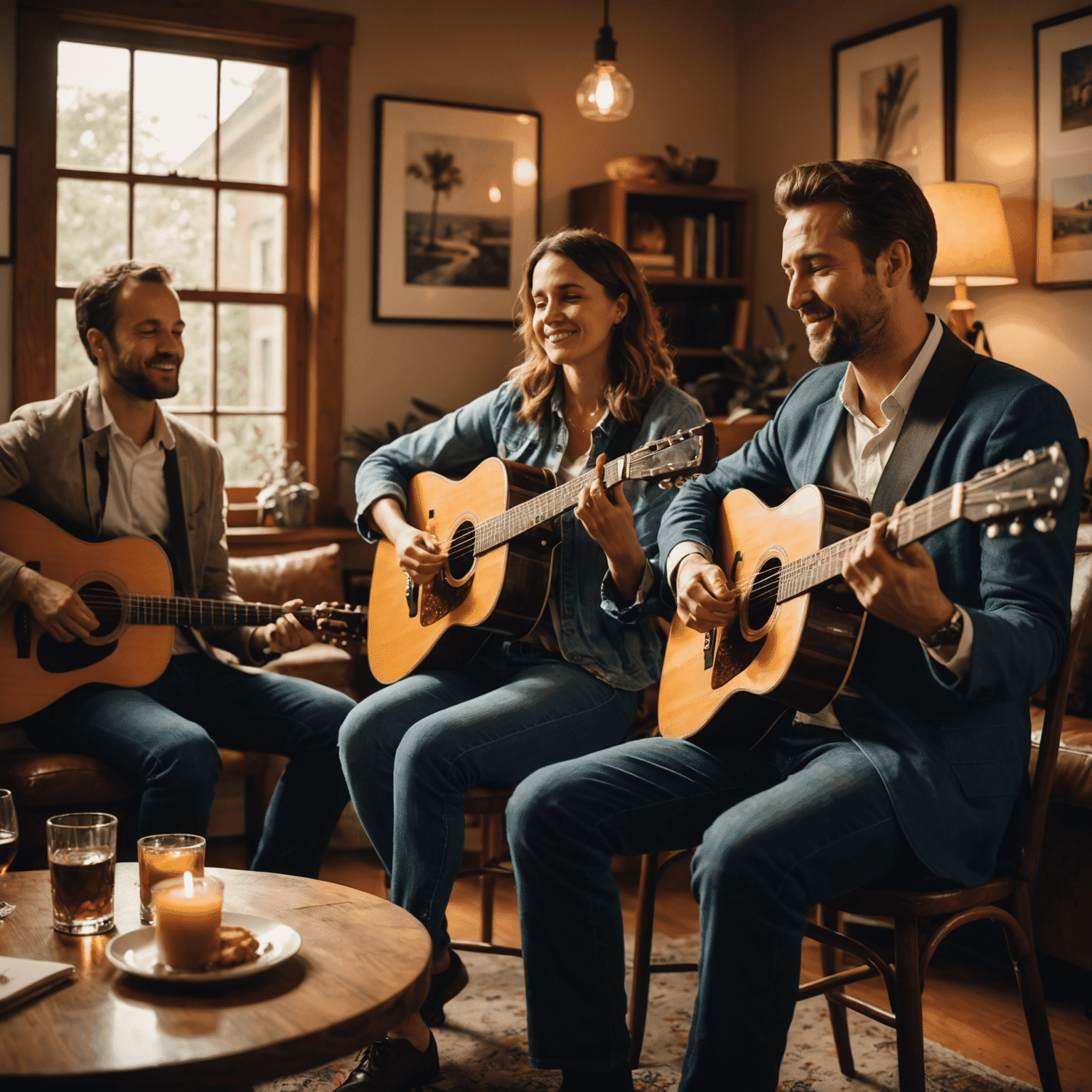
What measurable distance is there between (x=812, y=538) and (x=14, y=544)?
166 centimetres

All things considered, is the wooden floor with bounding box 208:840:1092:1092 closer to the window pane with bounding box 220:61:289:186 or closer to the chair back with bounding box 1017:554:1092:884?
the chair back with bounding box 1017:554:1092:884

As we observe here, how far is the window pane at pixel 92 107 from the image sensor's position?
3.78 meters

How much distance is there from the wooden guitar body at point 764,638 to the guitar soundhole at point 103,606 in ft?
3.85

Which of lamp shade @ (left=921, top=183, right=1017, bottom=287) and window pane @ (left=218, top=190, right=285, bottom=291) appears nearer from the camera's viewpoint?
lamp shade @ (left=921, top=183, right=1017, bottom=287)

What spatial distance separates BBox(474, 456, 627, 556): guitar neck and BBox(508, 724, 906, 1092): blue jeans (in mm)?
447

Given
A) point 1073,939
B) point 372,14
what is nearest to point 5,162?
point 372,14

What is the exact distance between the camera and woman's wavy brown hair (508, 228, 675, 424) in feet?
7.46

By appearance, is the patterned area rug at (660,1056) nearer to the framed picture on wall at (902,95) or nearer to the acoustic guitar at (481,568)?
the acoustic guitar at (481,568)

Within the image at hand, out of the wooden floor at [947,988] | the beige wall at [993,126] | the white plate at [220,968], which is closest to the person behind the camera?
the white plate at [220,968]

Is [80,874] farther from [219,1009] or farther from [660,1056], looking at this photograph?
[660,1056]

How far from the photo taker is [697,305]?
15.2ft

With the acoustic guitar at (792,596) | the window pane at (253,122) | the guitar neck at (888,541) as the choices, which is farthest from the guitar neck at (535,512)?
the window pane at (253,122)

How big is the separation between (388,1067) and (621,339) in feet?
4.46

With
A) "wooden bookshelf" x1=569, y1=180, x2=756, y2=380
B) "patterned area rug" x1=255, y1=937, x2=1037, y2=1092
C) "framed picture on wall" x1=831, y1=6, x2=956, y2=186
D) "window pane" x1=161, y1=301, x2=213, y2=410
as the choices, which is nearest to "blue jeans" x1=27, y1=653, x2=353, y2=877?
"patterned area rug" x1=255, y1=937, x2=1037, y2=1092
